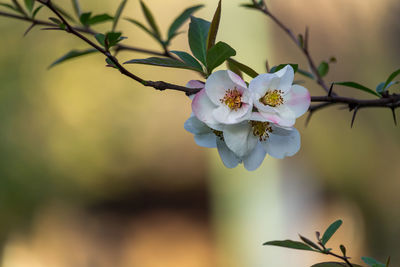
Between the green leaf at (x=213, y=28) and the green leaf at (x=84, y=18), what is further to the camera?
the green leaf at (x=84, y=18)

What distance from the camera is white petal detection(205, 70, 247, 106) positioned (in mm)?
415

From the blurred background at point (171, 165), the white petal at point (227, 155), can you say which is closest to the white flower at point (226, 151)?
the white petal at point (227, 155)

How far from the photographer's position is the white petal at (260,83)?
41 centimetres

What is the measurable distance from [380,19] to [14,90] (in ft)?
7.69

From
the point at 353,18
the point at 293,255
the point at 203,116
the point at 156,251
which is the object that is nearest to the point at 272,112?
the point at 203,116

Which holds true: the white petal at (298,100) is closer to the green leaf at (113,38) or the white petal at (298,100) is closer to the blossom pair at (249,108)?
the blossom pair at (249,108)

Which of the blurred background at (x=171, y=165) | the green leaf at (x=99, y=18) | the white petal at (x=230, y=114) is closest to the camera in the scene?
the white petal at (x=230, y=114)

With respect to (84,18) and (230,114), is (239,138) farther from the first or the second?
(84,18)

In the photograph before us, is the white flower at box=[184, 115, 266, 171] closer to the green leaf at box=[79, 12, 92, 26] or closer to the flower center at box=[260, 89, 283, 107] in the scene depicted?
the flower center at box=[260, 89, 283, 107]

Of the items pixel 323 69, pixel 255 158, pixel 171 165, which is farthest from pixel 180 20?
pixel 171 165

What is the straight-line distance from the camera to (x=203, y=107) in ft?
1.38

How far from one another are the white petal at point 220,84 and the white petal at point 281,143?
7cm

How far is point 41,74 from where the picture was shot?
301cm

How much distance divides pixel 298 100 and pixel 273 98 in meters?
0.03
